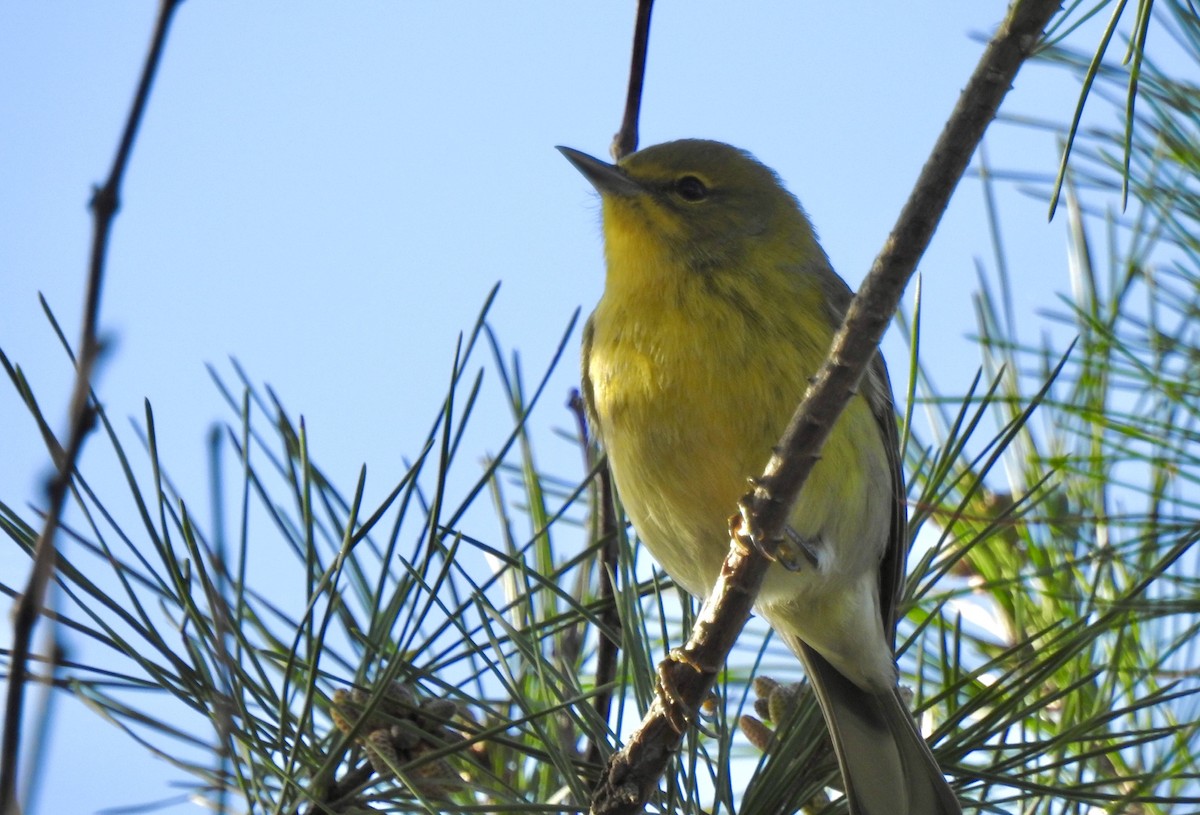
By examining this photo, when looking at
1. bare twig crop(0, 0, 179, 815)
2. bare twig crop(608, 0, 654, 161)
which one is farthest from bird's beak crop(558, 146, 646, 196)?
bare twig crop(0, 0, 179, 815)

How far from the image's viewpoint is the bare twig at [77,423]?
79 centimetres

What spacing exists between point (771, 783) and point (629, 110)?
1.46 meters

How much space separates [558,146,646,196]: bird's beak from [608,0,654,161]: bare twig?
2.33ft

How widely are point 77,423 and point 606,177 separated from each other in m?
3.00

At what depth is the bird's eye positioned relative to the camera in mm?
3758

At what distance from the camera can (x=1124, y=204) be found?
5.85ft

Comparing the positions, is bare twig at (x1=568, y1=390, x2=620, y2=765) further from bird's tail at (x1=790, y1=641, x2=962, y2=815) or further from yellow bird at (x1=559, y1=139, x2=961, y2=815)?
bird's tail at (x1=790, y1=641, x2=962, y2=815)

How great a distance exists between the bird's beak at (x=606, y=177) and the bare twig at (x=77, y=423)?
288cm

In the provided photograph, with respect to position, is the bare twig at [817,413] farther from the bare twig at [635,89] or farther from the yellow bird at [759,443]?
the bare twig at [635,89]

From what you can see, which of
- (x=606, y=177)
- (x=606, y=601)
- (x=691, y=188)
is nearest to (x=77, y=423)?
(x=606, y=601)

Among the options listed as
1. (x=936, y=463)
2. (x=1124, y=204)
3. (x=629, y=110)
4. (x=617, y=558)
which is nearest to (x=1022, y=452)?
(x=936, y=463)

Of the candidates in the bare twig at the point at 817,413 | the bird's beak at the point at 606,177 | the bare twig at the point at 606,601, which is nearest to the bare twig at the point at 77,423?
the bare twig at the point at 817,413

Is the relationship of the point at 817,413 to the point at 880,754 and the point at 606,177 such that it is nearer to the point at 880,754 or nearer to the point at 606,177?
the point at 880,754

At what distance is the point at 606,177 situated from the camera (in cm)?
369
